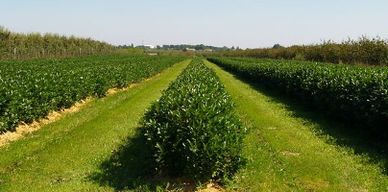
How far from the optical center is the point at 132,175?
10.3 meters

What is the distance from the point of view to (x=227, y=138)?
30.0 feet

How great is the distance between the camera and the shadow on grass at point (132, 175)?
30.6 feet

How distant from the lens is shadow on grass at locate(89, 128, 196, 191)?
934 centimetres

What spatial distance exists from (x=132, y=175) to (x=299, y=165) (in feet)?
12.7

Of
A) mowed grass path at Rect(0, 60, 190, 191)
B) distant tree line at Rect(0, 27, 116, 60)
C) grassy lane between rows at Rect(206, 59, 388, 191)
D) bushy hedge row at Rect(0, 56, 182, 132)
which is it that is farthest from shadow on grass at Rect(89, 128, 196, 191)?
distant tree line at Rect(0, 27, 116, 60)

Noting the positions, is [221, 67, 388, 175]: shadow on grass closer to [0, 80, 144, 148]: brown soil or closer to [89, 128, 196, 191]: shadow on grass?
[89, 128, 196, 191]: shadow on grass

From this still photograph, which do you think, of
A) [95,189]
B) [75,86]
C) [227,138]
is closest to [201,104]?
[227,138]

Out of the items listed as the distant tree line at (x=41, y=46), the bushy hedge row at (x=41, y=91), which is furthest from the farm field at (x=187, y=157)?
the distant tree line at (x=41, y=46)

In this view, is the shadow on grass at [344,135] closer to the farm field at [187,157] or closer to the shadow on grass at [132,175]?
the farm field at [187,157]

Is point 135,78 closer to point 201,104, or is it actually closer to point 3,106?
point 3,106

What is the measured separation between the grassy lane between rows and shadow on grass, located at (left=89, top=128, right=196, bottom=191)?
127 centimetres

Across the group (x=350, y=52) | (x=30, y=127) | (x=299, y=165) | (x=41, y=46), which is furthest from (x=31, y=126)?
(x=41, y=46)

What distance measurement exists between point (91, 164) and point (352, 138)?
7682 mm

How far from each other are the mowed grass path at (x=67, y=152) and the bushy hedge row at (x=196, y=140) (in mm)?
1279
